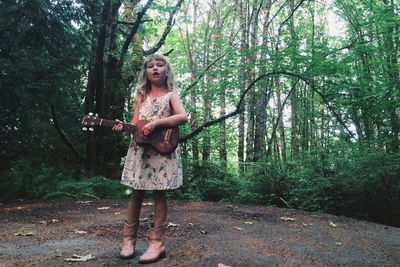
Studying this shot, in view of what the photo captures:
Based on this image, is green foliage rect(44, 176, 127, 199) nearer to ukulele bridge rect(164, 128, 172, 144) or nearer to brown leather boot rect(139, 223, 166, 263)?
brown leather boot rect(139, 223, 166, 263)

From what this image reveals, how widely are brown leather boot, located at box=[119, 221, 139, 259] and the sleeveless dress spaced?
1.25 feet

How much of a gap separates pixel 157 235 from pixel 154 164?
646 mm

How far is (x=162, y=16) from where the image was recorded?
992cm

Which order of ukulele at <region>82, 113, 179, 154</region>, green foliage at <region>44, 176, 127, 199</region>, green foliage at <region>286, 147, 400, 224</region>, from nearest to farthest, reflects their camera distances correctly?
1. ukulele at <region>82, 113, 179, 154</region>
2. green foliage at <region>286, 147, 400, 224</region>
3. green foliage at <region>44, 176, 127, 199</region>

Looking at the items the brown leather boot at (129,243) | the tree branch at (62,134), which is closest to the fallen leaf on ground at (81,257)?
the brown leather boot at (129,243)

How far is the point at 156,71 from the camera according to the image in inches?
123

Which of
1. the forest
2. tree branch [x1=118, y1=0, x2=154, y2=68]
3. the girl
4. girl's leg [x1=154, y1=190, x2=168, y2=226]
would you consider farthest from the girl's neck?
tree branch [x1=118, y1=0, x2=154, y2=68]

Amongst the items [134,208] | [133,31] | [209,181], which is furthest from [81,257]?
[133,31]

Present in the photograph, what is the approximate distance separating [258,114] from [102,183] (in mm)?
5651

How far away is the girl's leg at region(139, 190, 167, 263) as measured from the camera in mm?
2684

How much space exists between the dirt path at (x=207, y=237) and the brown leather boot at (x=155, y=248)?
0.07 metres

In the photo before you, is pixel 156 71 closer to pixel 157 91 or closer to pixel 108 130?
pixel 157 91

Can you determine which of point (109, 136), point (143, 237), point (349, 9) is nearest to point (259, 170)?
point (109, 136)

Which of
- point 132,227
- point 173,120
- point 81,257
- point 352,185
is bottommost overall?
point 81,257
